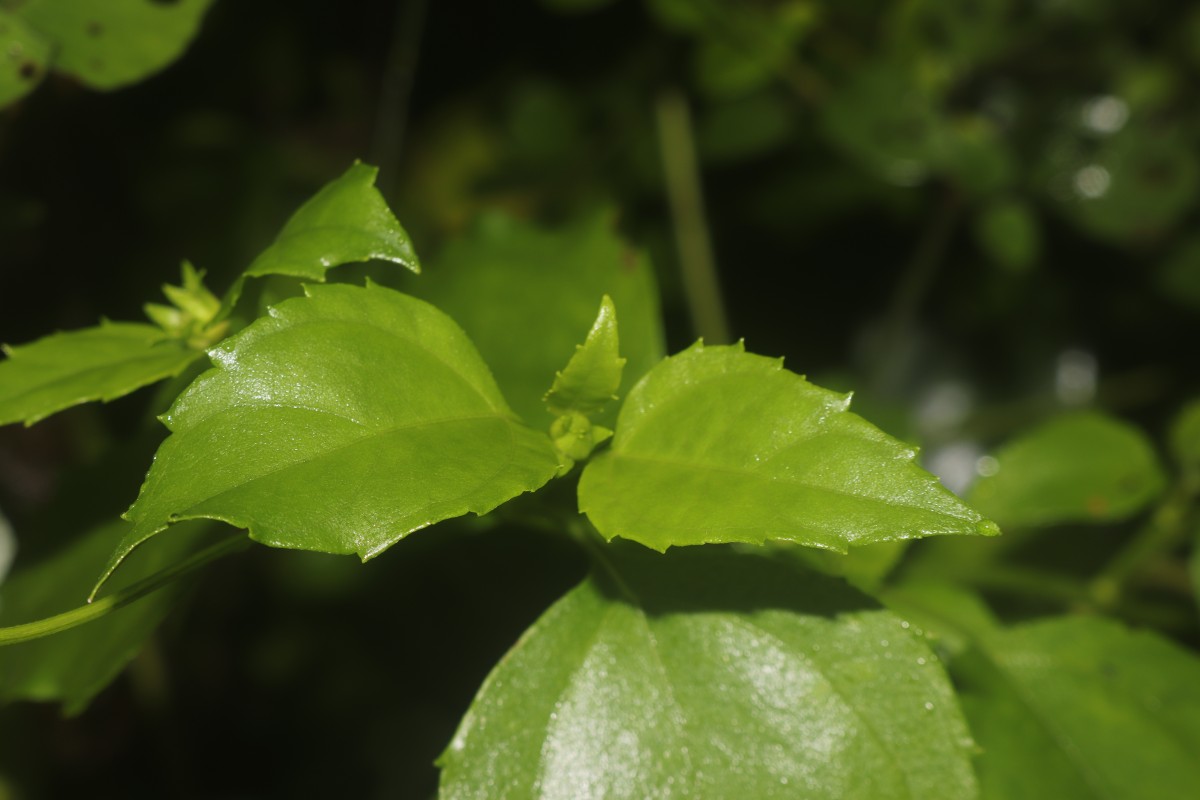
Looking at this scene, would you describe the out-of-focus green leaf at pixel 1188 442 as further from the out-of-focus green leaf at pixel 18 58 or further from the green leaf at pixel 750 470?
the out-of-focus green leaf at pixel 18 58

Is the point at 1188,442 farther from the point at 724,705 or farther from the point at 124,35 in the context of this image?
the point at 124,35

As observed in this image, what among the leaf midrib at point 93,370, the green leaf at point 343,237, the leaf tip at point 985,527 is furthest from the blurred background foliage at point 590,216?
the leaf tip at point 985,527

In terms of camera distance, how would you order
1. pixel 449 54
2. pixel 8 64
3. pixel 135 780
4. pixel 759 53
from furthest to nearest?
pixel 449 54 < pixel 759 53 < pixel 135 780 < pixel 8 64

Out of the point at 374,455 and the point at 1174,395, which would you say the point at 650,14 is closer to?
the point at 1174,395

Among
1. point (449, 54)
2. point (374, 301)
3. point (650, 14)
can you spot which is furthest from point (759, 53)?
point (374, 301)

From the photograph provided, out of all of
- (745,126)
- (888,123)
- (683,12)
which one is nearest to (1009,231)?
(888,123)

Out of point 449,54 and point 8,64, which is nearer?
point 8,64

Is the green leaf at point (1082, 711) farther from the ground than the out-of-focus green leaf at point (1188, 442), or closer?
closer
